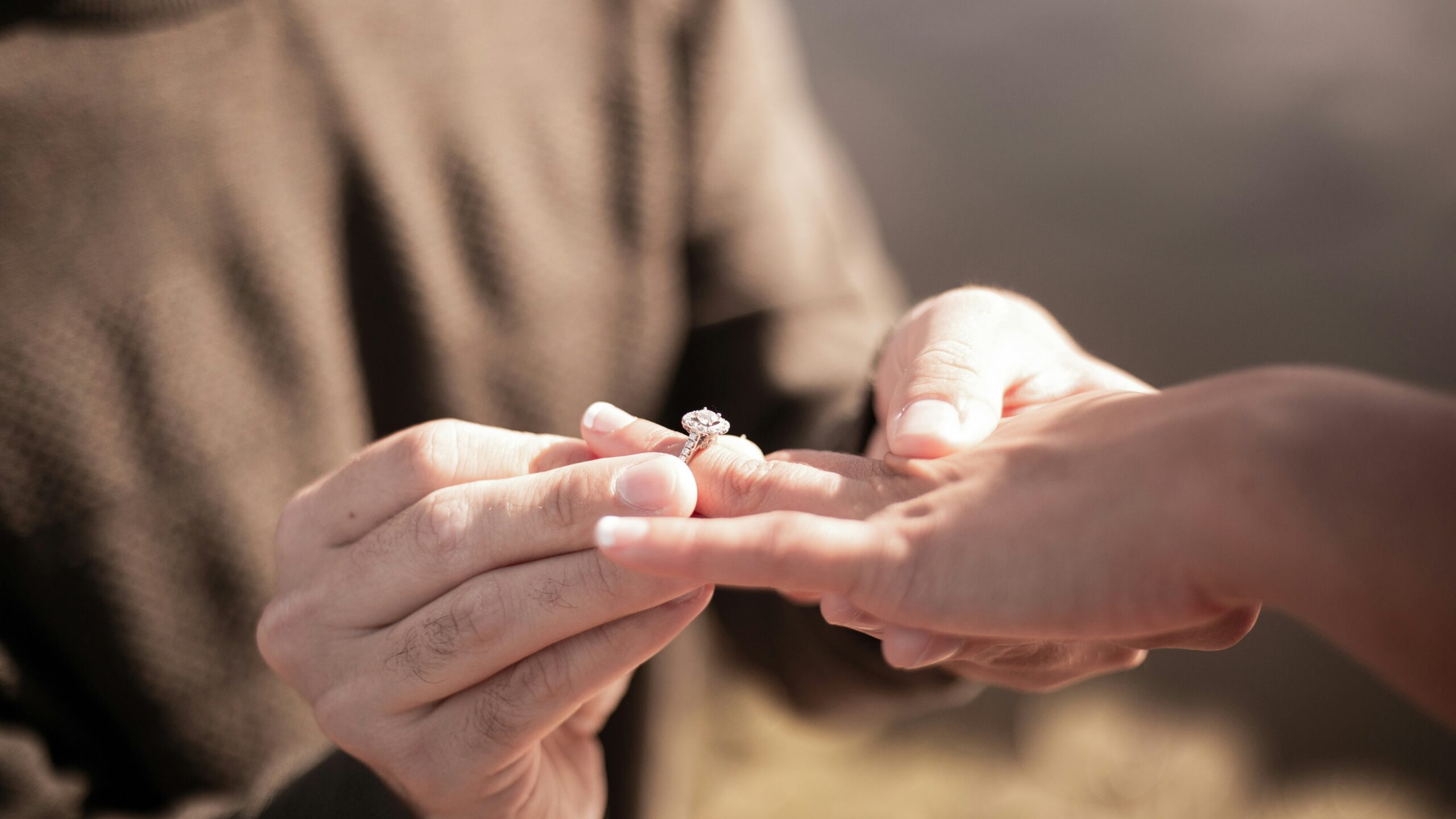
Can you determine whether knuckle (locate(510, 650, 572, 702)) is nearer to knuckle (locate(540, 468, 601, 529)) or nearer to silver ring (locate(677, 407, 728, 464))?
knuckle (locate(540, 468, 601, 529))

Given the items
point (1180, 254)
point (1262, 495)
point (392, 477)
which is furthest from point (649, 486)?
point (1180, 254)

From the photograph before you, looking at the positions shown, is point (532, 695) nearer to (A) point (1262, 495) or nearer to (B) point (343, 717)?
(B) point (343, 717)

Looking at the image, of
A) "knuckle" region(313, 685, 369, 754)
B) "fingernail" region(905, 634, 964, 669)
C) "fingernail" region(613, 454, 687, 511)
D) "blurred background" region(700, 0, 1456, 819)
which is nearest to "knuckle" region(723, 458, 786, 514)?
"fingernail" region(613, 454, 687, 511)

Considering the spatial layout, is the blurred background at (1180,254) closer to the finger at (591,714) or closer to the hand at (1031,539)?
the finger at (591,714)

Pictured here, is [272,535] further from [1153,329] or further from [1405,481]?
[1153,329]

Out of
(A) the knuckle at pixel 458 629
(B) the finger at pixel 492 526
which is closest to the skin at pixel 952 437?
(B) the finger at pixel 492 526
